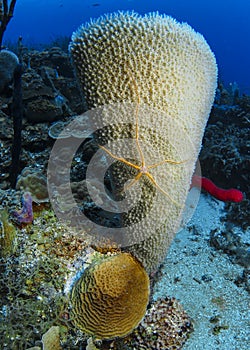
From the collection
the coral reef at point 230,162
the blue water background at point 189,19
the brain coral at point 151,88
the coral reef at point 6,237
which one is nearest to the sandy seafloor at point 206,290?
the coral reef at point 230,162

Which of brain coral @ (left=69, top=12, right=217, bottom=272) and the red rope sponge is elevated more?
brain coral @ (left=69, top=12, right=217, bottom=272)

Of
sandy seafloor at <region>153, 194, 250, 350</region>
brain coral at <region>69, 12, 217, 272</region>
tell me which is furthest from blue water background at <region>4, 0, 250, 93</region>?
brain coral at <region>69, 12, 217, 272</region>

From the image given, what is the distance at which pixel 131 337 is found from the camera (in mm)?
2400

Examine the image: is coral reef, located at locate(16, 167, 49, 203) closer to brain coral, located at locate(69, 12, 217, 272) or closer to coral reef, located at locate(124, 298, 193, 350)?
brain coral, located at locate(69, 12, 217, 272)

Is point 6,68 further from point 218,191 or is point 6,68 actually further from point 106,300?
point 106,300

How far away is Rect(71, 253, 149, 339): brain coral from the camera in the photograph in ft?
7.02

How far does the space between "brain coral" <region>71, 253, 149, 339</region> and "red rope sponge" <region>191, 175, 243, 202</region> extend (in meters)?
2.88

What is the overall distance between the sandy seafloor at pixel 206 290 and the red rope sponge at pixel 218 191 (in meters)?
0.74

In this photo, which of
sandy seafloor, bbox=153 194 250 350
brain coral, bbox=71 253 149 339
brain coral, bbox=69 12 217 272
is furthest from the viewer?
sandy seafloor, bbox=153 194 250 350

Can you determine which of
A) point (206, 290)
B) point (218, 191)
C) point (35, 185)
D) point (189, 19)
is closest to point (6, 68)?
point (35, 185)

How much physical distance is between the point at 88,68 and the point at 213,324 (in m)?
2.52

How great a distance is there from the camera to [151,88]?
2061 mm

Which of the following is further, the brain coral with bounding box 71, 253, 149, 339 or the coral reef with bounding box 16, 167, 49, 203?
the coral reef with bounding box 16, 167, 49, 203

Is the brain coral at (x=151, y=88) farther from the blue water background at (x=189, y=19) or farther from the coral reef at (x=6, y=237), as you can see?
the blue water background at (x=189, y=19)
